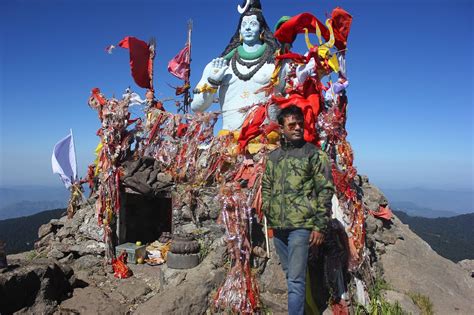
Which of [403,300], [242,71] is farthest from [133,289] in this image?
[242,71]

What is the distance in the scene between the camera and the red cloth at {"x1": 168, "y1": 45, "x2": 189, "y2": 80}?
9.86 meters

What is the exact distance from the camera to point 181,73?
9875mm

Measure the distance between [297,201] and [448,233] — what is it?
38202 mm

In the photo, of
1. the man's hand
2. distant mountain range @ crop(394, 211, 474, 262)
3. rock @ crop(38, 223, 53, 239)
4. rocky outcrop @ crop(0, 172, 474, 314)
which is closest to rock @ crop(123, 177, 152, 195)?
rocky outcrop @ crop(0, 172, 474, 314)

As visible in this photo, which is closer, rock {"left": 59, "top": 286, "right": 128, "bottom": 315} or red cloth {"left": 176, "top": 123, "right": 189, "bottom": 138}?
rock {"left": 59, "top": 286, "right": 128, "bottom": 315}

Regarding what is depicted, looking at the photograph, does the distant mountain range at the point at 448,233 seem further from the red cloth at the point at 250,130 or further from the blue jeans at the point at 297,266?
the blue jeans at the point at 297,266

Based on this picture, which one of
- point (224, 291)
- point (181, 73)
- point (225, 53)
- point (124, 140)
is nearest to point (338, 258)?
point (224, 291)

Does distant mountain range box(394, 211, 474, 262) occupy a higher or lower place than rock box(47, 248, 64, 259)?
lower

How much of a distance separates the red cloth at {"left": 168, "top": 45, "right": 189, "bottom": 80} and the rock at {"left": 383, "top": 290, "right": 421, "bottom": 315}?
7.31m

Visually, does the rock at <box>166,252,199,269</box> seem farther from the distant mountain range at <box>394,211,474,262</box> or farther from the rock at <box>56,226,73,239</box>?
the distant mountain range at <box>394,211,474,262</box>

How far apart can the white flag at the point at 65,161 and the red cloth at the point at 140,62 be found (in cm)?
226

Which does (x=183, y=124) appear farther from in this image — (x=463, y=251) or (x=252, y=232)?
(x=463, y=251)

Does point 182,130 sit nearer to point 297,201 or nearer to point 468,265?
point 297,201

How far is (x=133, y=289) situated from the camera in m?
5.68
